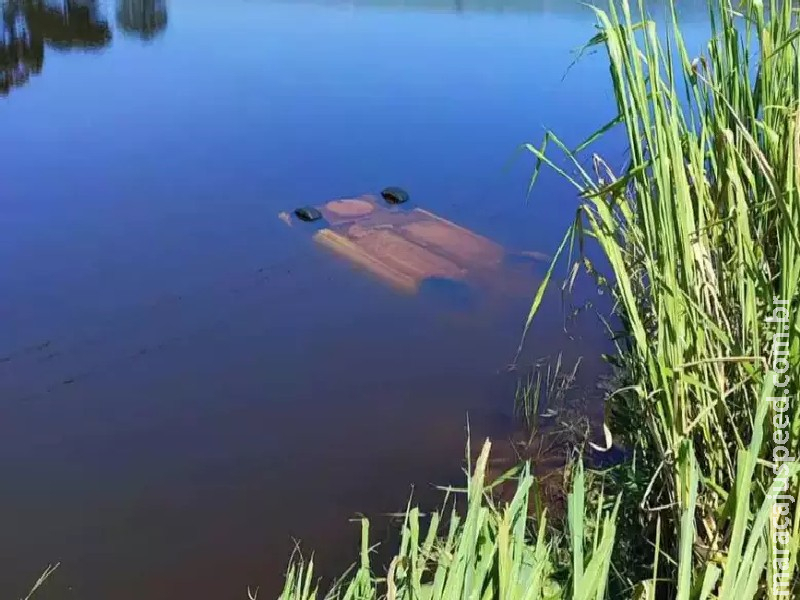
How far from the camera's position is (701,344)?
1.17m

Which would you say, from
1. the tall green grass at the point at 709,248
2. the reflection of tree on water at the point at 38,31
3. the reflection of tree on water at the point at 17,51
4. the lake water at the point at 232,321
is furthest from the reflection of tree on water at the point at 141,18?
the tall green grass at the point at 709,248

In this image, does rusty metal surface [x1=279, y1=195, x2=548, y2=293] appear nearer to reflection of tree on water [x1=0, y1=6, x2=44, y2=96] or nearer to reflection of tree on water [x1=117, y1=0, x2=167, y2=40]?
reflection of tree on water [x1=0, y1=6, x2=44, y2=96]

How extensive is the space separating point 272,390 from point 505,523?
2733mm

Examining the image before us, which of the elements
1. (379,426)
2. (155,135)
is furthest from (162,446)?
(155,135)

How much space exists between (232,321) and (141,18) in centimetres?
958

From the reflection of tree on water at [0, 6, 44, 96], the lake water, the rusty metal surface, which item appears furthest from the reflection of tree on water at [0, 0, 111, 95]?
the rusty metal surface

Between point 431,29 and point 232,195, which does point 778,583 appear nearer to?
point 232,195

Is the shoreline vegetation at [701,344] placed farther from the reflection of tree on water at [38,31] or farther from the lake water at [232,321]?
A: the reflection of tree on water at [38,31]

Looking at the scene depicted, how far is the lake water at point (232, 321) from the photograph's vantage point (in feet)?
9.53

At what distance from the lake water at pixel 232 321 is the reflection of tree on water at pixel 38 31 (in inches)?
8.1

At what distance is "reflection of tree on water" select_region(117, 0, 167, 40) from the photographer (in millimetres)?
11469

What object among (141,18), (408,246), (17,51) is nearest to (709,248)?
(408,246)

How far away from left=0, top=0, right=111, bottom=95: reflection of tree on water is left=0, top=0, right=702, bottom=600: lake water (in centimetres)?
21

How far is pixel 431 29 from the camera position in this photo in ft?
40.7
